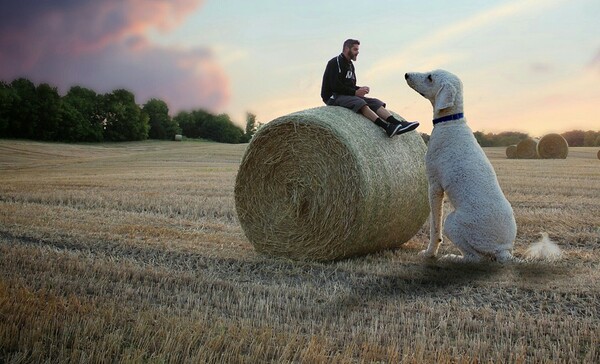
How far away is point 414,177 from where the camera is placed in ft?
23.6

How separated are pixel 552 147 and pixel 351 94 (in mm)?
24046

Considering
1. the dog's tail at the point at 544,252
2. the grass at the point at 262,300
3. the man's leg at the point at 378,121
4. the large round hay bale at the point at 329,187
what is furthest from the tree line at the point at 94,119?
the dog's tail at the point at 544,252

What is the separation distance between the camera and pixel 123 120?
50562mm

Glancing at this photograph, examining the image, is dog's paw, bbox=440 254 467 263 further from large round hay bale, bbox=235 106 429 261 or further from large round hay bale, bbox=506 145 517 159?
large round hay bale, bbox=506 145 517 159

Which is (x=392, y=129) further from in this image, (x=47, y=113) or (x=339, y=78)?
(x=47, y=113)

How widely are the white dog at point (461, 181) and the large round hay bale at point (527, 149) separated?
80.9ft

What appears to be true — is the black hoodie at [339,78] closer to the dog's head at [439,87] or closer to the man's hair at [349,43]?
the man's hair at [349,43]

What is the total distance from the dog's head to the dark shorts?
0.79 meters

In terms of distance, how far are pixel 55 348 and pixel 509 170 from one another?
18655mm

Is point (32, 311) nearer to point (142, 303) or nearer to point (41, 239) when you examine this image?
point (142, 303)

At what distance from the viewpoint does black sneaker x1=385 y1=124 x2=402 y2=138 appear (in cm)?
702

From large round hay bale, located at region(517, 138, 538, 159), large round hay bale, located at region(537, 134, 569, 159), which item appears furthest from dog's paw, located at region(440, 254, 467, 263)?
large round hay bale, located at region(517, 138, 538, 159)

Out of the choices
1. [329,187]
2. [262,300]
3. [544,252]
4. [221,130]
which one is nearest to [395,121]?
[329,187]

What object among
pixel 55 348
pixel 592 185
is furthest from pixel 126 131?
pixel 55 348
